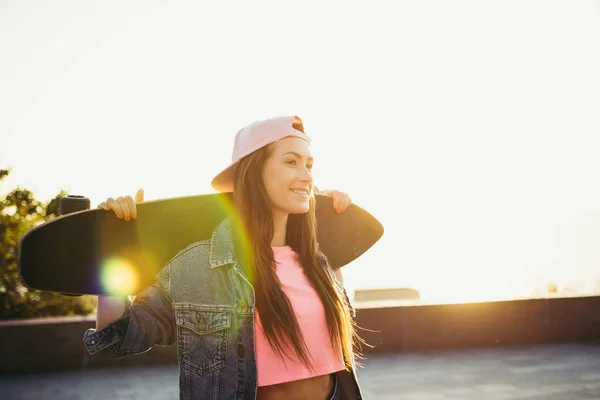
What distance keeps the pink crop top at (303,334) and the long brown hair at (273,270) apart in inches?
1.0

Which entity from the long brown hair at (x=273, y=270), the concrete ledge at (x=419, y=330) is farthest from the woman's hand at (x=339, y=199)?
the concrete ledge at (x=419, y=330)

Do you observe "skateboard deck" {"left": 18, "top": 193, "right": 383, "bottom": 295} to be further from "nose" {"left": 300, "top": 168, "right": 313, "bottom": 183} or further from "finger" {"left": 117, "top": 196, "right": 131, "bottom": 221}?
"nose" {"left": 300, "top": 168, "right": 313, "bottom": 183}

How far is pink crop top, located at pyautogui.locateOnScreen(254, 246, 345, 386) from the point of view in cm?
199

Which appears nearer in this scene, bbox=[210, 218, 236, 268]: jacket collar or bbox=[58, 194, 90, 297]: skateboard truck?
bbox=[210, 218, 236, 268]: jacket collar

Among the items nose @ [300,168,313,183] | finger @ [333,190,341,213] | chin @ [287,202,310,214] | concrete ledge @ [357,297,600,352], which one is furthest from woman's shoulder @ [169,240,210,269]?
→ concrete ledge @ [357,297,600,352]

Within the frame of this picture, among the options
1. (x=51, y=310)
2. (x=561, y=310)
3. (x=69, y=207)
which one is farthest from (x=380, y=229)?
(x=51, y=310)

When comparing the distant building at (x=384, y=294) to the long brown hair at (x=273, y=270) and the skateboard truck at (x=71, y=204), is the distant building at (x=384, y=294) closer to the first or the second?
the long brown hair at (x=273, y=270)

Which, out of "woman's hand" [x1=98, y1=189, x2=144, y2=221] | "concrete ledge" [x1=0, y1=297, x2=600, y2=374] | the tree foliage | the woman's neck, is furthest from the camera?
the tree foliage

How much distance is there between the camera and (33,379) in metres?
6.18

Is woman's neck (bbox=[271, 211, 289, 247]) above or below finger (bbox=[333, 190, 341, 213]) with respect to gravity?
below

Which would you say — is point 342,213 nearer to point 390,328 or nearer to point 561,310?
point 390,328

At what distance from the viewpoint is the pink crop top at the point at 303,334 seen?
1.99 m

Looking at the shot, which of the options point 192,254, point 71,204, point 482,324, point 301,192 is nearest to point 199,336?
point 192,254

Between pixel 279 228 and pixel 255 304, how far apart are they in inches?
15.0
